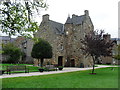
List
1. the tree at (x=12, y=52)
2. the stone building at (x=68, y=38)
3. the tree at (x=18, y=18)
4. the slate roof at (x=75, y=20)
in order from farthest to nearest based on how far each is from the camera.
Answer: the tree at (x=12, y=52)
the slate roof at (x=75, y=20)
the stone building at (x=68, y=38)
the tree at (x=18, y=18)

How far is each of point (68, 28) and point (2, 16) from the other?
3029 cm

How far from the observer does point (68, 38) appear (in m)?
40.2

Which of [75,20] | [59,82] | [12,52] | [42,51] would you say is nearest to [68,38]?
[75,20]

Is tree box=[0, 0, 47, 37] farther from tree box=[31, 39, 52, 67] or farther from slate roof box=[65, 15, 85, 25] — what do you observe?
slate roof box=[65, 15, 85, 25]

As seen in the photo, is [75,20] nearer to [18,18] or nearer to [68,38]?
[68,38]

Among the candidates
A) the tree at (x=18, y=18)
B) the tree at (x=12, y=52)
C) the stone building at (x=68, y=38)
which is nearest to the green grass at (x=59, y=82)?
the tree at (x=18, y=18)

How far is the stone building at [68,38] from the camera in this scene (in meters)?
37.9

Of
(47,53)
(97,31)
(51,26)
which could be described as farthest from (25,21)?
(51,26)

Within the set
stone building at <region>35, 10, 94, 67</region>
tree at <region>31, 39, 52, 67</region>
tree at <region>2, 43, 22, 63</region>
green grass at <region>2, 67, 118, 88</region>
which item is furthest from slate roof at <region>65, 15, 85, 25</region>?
green grass at <region>2, 67, 118, 88</region>

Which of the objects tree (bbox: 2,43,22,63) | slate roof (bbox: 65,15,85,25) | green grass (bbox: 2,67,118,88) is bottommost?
green grass (bbox: 2,67,118,88)

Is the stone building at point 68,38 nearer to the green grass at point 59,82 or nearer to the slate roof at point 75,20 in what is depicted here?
the slate roof at point 75,20

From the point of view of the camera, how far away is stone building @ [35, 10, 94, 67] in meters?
37.9

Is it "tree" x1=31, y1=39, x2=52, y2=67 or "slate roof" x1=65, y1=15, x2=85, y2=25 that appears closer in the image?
"tree" x1=31, y1=39, x2=52, y2=67

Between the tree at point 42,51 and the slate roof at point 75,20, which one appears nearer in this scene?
the tree at point 42,51
